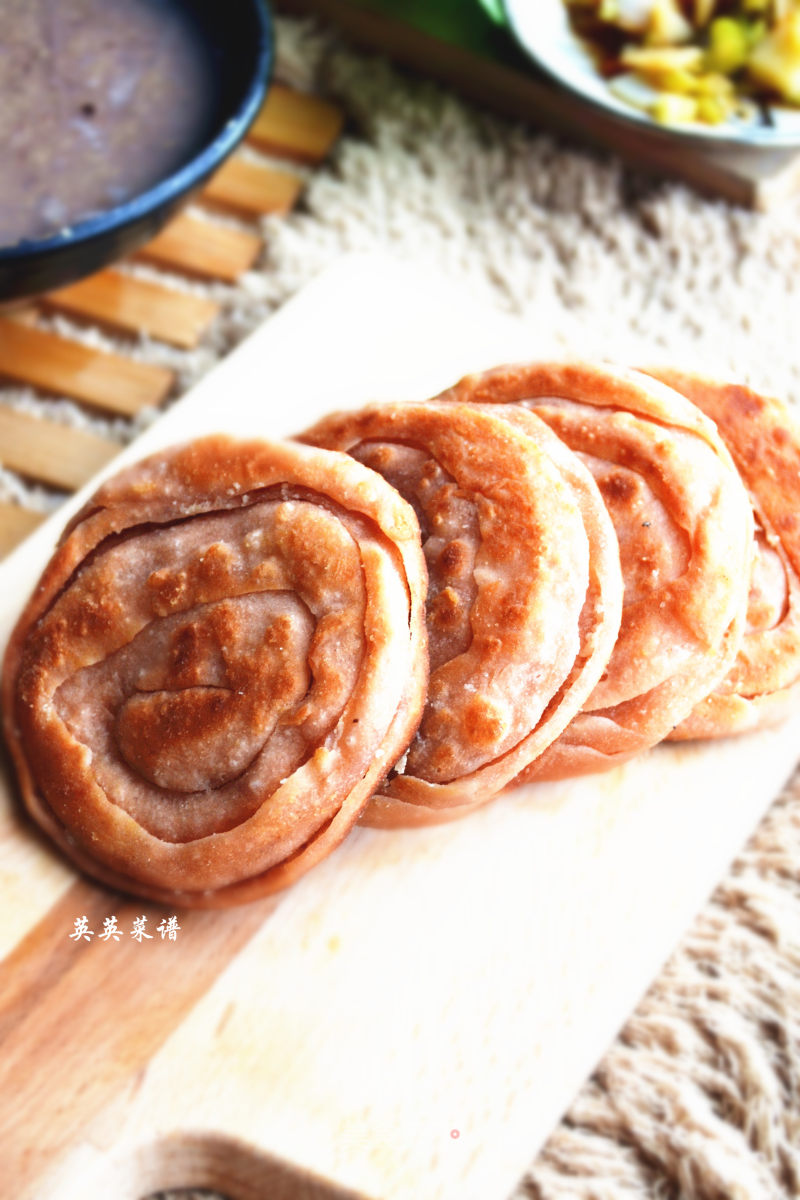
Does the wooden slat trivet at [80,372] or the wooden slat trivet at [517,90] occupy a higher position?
the wooden slat trivet at [517,90]

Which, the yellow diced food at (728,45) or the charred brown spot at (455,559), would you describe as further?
the yellow diced food at (728,45)

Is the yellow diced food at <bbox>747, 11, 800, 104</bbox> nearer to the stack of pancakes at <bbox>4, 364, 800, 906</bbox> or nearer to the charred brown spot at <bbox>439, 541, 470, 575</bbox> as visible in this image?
the stack of pancakes at <bbox>4, 364, 800, 906</bbox>

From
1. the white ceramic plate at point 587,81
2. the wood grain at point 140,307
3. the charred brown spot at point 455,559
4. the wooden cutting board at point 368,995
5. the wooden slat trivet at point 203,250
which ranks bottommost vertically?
the wooden cutting board at point 368,995

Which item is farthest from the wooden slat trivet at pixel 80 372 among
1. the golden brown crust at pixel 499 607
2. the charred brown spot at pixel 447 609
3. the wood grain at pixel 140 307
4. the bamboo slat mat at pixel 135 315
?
the charred brown spot at pixel 447 609

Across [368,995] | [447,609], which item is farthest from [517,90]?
[368,995]

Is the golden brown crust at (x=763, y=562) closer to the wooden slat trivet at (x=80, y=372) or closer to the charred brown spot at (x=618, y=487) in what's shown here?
the charred brown spot at (x=618, y=487)

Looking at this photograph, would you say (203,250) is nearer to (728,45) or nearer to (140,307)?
(140,307)
